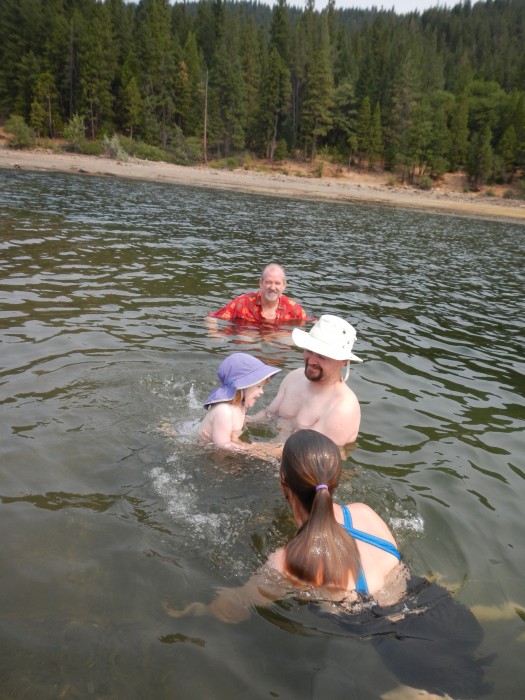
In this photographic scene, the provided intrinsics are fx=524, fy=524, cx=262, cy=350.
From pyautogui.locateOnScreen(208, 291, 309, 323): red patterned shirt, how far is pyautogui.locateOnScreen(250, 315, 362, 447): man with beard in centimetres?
385

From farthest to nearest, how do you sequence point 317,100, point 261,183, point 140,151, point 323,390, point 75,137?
1. point 317,100
2. point 140,151
3. point 75,137
4. point 261,183
5. point 323,390

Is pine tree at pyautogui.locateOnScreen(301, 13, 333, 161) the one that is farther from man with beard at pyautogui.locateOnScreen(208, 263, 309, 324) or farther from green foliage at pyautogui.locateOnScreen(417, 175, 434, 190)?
man with beard at pyautogui.locateOnScreen(208, 263, 309, 324)

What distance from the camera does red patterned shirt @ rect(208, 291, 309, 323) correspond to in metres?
9.38

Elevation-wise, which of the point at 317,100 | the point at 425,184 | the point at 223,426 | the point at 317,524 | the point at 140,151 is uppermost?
the point at 317,100

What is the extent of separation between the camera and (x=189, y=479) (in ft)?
15.5

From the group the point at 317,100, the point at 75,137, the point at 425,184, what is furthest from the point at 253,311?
the point at 317,100

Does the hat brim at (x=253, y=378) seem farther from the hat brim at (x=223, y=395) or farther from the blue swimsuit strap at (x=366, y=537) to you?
the blue swimsuit strap at (x=366, y=537)

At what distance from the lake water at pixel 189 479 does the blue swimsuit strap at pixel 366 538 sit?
0.54 metres

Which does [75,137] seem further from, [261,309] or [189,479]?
[189,479]

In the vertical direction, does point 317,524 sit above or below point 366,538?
above

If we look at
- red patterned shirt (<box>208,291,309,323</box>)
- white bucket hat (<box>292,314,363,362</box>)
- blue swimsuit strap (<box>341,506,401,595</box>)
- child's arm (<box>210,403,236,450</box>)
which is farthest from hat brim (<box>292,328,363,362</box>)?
red patterned shirt (<box>208,291,309,323</box>)

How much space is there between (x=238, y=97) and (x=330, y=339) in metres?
71.6

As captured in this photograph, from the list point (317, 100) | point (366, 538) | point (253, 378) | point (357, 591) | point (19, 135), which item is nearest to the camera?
point (357, 591)

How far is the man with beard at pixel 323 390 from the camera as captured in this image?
4668 mm
